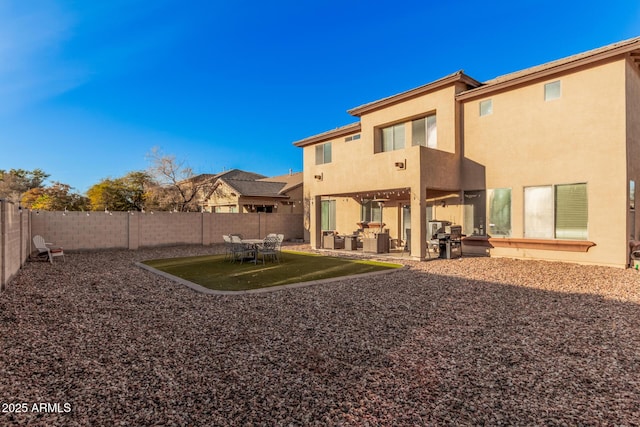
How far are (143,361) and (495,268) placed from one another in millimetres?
10690

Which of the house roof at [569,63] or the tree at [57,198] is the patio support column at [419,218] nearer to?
the house roof at [569,63]

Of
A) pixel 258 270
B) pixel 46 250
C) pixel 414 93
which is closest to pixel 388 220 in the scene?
pixel 414 93

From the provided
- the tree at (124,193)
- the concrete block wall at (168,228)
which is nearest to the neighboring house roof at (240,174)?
the tree at (124,193)

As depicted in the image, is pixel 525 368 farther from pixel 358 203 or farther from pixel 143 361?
pixel 358 203

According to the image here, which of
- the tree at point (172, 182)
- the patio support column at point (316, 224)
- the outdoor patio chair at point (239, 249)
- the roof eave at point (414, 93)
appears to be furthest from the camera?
the tree at point (172, 182)

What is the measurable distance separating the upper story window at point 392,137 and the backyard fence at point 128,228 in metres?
9.29

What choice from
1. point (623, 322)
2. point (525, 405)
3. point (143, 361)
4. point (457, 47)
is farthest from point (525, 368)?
point (457, 47)

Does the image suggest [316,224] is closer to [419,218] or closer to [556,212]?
[419,218]

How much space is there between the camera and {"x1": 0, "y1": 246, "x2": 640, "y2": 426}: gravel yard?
303 centimetres

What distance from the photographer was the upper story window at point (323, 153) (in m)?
A: 20.7

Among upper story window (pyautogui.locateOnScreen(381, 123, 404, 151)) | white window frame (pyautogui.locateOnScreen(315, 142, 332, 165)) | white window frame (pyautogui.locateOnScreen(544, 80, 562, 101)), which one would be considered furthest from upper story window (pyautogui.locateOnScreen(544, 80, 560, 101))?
white window frame (pyautogui.locateOnScreen(315, 142, 332, 165))

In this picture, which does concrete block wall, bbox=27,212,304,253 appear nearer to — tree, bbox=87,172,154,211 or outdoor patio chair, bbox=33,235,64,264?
outdoor patio chair, bbox=33,235,64,264

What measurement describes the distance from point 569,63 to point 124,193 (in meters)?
34.3

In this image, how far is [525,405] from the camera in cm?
313
